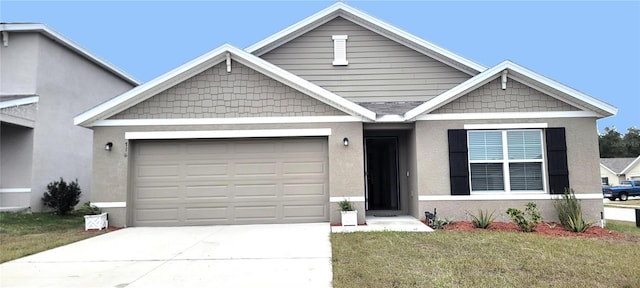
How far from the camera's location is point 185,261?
6.07 meters

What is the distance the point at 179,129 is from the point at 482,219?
23.9 ft

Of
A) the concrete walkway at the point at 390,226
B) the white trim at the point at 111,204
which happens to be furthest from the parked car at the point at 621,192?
the white trim at the point at 111,204

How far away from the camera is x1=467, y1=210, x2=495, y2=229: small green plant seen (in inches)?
339

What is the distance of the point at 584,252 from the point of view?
6238 mm

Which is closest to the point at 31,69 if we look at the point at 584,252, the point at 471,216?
A: the point at 471,216

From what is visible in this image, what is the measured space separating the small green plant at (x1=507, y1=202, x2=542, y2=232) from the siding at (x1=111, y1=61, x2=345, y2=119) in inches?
176

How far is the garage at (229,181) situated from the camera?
9688 mm

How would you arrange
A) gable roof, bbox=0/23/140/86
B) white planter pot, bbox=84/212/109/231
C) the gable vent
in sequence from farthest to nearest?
gable roof, bbox=0/23/140/86 < the gable vent < white planter pot, bbox=84/212/109/231

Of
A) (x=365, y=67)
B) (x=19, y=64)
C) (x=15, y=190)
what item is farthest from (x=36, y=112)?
(x=365, y=67)

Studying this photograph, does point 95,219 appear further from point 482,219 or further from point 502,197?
point 502,197

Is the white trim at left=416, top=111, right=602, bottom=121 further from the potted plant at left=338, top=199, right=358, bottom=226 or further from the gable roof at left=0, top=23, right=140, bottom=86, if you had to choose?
the gable roof at left=0, top=23, right=140, bottom=86

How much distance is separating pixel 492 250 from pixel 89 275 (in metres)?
5.91

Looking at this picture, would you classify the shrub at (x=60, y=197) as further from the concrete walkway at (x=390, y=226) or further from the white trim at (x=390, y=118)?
the white trim at (x=390, y=118)

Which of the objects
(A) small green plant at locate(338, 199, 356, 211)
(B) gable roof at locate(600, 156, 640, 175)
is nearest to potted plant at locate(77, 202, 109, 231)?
(A) small green plant at locate(338, 199, 356, 211)
